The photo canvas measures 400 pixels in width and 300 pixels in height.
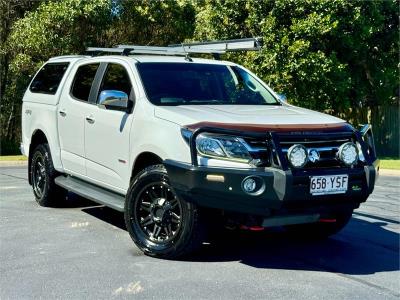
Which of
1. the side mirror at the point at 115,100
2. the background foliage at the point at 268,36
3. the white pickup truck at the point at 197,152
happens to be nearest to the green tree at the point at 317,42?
the background foliage at the point at 268,36

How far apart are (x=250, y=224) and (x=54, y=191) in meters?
3.46

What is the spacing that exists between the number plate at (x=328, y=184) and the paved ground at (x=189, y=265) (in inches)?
27.5

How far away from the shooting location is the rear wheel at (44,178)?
7422 millimetres

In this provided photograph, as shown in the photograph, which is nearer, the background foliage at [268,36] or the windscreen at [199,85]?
the windscreen at [199,85]

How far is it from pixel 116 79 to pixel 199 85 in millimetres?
909

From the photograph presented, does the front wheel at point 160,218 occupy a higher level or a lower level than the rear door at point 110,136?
lower

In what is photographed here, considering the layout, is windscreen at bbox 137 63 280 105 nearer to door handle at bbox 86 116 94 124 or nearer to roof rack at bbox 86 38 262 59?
roof rack at bbox 86 38 262 59

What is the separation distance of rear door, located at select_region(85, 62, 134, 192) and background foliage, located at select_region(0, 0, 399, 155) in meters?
12.4

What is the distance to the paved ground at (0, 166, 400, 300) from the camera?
14.3ft

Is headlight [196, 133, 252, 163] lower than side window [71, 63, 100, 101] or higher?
lower

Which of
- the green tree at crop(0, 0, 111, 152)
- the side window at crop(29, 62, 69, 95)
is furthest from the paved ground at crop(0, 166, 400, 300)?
the green tree at crop(0, 0, 111, 152)

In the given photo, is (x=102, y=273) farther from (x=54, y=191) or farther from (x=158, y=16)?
(x=158, y=16)

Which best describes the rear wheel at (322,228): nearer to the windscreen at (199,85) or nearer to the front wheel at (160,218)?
the windscreen at (199,85)

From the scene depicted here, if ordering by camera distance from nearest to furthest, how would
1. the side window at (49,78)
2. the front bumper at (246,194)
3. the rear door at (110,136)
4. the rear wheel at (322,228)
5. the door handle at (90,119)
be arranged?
1. the front bumper at (246,194)
2. the rear door at (110,136)
3. the rear wheel at (322,228)
4. the door handle at (90,119)
5. the side window at (49,78)
